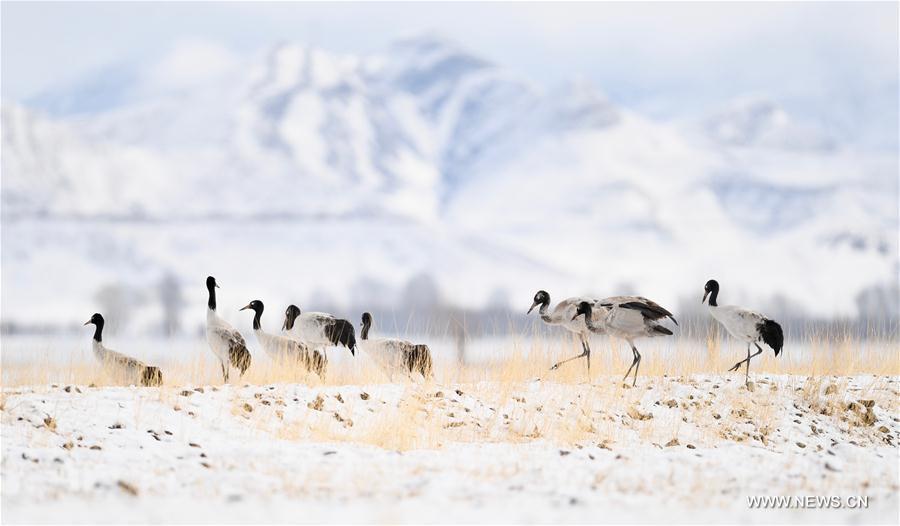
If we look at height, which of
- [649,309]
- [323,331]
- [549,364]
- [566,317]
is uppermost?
[649,309]

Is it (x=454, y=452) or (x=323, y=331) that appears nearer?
(x=454, y=452)

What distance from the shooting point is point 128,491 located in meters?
10.0

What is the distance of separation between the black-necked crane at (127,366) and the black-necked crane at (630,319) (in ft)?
19.6

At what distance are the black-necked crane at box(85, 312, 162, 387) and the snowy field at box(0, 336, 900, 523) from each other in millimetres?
259

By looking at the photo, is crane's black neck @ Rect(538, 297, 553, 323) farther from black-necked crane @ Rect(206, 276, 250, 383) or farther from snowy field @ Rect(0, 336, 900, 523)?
black-necked crane @ Rect(206, 276, 250, 383)

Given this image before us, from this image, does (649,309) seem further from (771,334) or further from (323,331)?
(323,331)

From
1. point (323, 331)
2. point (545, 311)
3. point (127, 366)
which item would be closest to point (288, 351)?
point (323, 331)

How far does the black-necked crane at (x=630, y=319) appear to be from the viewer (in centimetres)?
1518

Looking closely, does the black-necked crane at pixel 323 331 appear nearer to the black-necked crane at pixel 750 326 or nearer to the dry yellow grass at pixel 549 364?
the dry yellow grass at pixel 549 364

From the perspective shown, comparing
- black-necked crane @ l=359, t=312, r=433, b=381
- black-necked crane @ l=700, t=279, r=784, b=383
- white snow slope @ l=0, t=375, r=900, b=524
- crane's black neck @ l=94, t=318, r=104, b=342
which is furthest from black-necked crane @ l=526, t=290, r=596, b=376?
crane's black neck @ l=94, t=318, r=104, b=342

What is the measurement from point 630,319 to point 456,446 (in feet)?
12.3

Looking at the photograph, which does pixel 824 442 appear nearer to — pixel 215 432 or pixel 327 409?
pixel 327 409

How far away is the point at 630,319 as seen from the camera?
15.3 metres

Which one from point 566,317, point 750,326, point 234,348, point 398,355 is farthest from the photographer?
point 566,317
